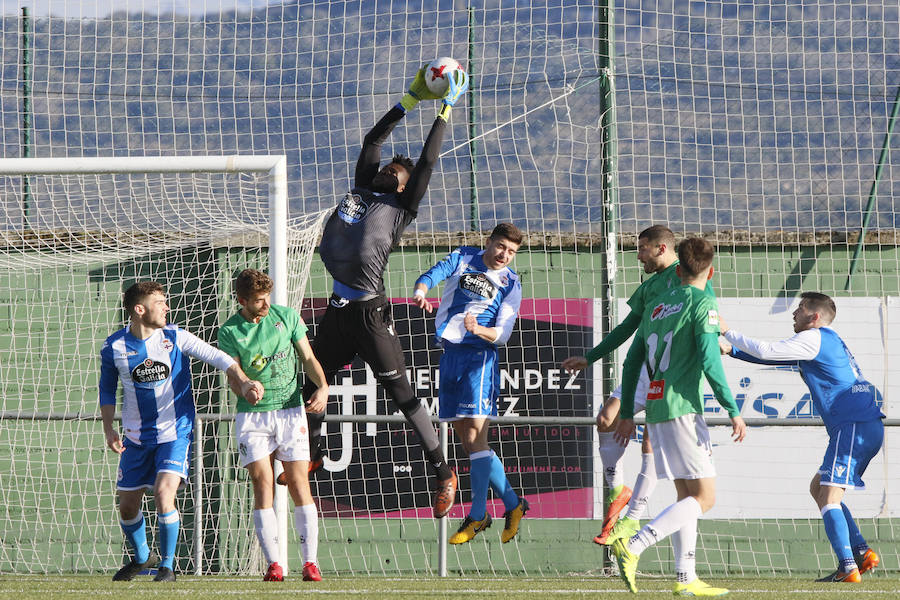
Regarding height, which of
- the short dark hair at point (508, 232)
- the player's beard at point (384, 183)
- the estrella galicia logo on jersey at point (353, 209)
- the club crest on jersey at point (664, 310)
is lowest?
the club crest on jersey at point (664, 310)

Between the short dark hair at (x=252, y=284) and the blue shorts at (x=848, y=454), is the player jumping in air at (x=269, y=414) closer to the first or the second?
the short dark hair at (x=252, y=284)

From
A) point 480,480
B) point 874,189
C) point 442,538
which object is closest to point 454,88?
point 480,480

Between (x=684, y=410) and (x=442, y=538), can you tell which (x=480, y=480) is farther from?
(x=684, y=410)

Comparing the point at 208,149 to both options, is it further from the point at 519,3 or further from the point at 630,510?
the point at 630,510

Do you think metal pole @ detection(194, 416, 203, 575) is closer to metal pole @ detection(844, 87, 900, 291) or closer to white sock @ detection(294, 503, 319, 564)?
white sock @ detection(294, 503, 319, 564)

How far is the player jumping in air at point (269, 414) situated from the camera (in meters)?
6.29

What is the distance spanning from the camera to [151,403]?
21.9 feet

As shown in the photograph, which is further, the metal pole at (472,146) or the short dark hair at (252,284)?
the metal pole at (472,146)

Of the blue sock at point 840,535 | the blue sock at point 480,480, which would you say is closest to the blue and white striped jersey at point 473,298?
the blue sock at point 480,480

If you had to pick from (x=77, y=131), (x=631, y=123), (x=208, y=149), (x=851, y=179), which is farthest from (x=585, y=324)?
(x=77, y=131)

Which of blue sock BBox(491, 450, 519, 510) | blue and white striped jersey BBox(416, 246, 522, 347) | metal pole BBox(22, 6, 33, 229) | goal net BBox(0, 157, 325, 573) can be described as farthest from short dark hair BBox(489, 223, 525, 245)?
metal pole BBox(22, 6, 33, 229)

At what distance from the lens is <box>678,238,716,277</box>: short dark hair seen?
5.46 m

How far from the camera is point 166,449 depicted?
665 cm

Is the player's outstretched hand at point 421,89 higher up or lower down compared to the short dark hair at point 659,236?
higher up
